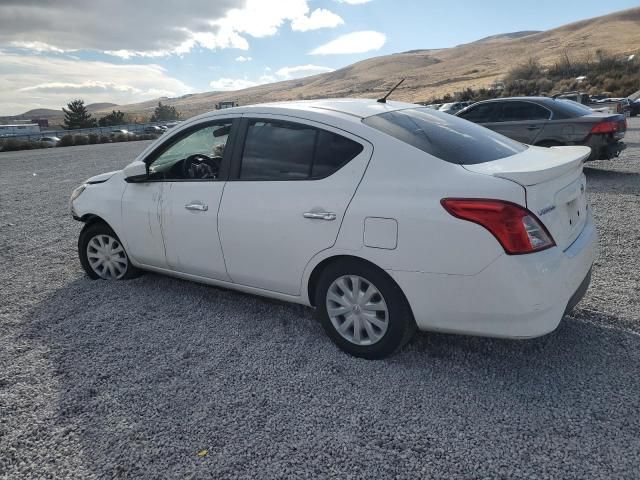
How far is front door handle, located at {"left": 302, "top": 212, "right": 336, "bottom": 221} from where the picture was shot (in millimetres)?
3010

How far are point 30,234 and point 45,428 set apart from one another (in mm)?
5531

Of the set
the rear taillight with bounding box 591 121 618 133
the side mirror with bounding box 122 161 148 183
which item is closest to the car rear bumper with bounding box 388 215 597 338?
the side mirror with bounding box 122 161 148 183

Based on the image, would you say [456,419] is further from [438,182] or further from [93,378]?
[93,378]

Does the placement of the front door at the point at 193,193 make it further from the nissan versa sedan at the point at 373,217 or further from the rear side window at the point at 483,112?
the rear side window at the point at 483,112

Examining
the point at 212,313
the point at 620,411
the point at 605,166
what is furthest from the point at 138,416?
the point at 605,166

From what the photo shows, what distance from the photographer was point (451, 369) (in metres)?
3.03

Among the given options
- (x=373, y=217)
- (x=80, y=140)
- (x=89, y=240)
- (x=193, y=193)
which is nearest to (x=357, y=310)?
(x=373, y=217)

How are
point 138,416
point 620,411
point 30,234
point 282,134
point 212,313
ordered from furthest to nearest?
point 30,234, point 212,313, point 282,134, point 138,416, point 620,411

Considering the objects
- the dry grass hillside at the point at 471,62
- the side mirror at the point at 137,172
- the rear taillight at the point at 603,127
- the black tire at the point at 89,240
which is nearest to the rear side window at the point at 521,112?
the rear taillight at the point at 603,127

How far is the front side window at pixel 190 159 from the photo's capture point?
3994 millimetres

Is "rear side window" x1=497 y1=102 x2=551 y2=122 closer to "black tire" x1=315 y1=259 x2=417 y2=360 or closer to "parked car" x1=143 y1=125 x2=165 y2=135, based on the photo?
"black tire" x1=315 y1=259 x2=417 y2=360

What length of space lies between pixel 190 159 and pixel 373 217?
216cm

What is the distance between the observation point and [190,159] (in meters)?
4.29

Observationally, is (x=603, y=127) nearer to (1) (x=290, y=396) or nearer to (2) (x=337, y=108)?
(2) (x=337, y=108)
